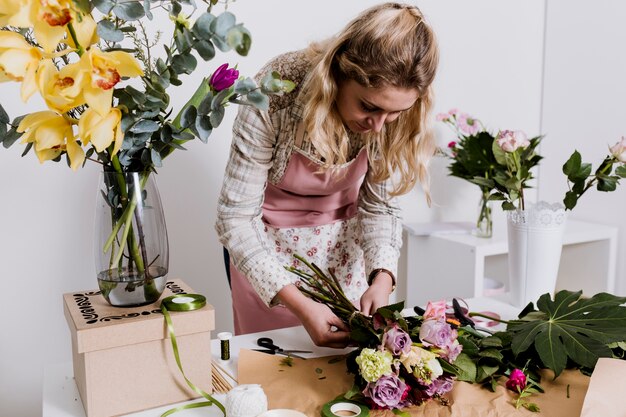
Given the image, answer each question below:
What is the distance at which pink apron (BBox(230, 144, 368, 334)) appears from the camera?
1.48 metres

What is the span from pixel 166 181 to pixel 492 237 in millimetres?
1228

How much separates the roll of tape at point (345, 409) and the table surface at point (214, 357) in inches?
6.8

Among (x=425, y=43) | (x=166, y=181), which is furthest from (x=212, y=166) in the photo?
(x=425, y=43)

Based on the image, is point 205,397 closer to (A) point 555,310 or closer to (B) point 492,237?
(A) point 555,310

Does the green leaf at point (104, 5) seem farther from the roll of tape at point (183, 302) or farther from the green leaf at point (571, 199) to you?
the green leaf at point (571, 199)

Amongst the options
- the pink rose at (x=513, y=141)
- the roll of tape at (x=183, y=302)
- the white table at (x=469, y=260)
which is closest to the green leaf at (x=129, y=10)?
the roll of tape at (x=183, y=302)

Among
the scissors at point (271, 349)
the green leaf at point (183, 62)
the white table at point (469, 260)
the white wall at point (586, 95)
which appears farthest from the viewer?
the white wall at point (586, 95)

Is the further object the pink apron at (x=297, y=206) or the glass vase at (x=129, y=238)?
the pink apron at (x=297, y=206)

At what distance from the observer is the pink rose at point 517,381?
977mm

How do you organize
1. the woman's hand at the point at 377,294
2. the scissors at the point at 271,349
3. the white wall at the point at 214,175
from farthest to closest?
the white wall at the point at 214,175 < the woman's hand at the point at 377,294 < the scissors at the point at 271,349

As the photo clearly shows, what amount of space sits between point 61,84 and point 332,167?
2.63 ft

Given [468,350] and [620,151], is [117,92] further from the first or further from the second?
[620,151]

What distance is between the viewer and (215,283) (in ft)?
6.72

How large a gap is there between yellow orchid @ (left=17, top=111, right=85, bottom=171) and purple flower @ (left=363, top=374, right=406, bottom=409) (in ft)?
1.74
